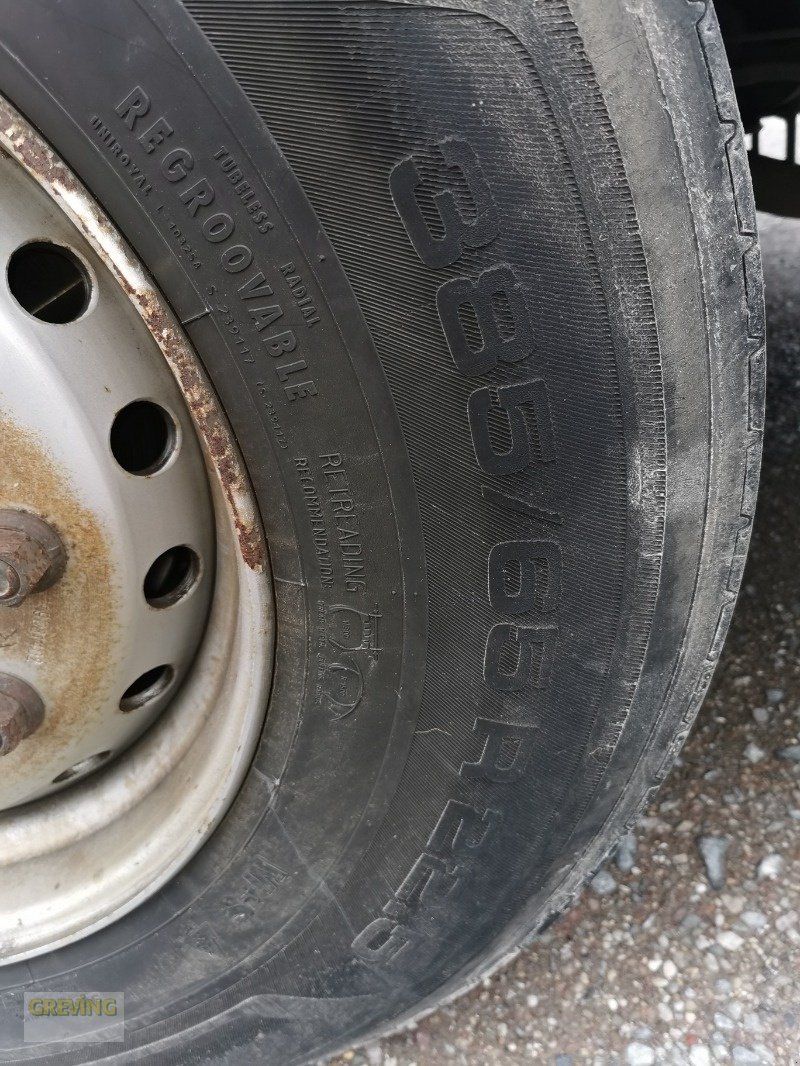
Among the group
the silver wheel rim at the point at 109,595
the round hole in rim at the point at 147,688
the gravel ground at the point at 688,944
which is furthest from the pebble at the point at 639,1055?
the round hole in rim at the point at 147,688

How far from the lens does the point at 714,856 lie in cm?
129

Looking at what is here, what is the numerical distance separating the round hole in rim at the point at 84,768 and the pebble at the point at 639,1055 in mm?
781

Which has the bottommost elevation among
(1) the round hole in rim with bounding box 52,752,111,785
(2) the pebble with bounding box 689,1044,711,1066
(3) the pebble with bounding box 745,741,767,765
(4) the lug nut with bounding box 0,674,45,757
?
(2) the pebble with bounding box 689,1044,711,1066

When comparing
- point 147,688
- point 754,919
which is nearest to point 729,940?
point 754,919

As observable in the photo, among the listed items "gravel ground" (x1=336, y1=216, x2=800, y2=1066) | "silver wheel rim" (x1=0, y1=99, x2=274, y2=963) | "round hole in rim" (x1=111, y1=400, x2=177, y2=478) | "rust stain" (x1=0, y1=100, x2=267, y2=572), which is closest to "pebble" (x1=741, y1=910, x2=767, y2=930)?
"gravel ground" (x1=336, y1=216, x2=800, y2=1066)

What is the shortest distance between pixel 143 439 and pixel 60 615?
203 millimetres

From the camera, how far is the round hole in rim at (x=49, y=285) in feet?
2.66

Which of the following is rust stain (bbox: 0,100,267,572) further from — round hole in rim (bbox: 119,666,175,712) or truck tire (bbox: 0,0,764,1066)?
round hole in rim (bbox: 119,666,175,712)

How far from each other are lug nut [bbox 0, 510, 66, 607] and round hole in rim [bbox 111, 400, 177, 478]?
0.10 metres

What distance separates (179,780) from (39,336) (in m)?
0.54

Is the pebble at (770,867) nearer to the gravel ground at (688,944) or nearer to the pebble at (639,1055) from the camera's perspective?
the gravel ground at (688,944)

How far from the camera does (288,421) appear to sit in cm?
75

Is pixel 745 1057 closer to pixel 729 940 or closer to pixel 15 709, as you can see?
pixel 729 940

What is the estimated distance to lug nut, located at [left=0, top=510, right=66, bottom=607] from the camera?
81 cm
